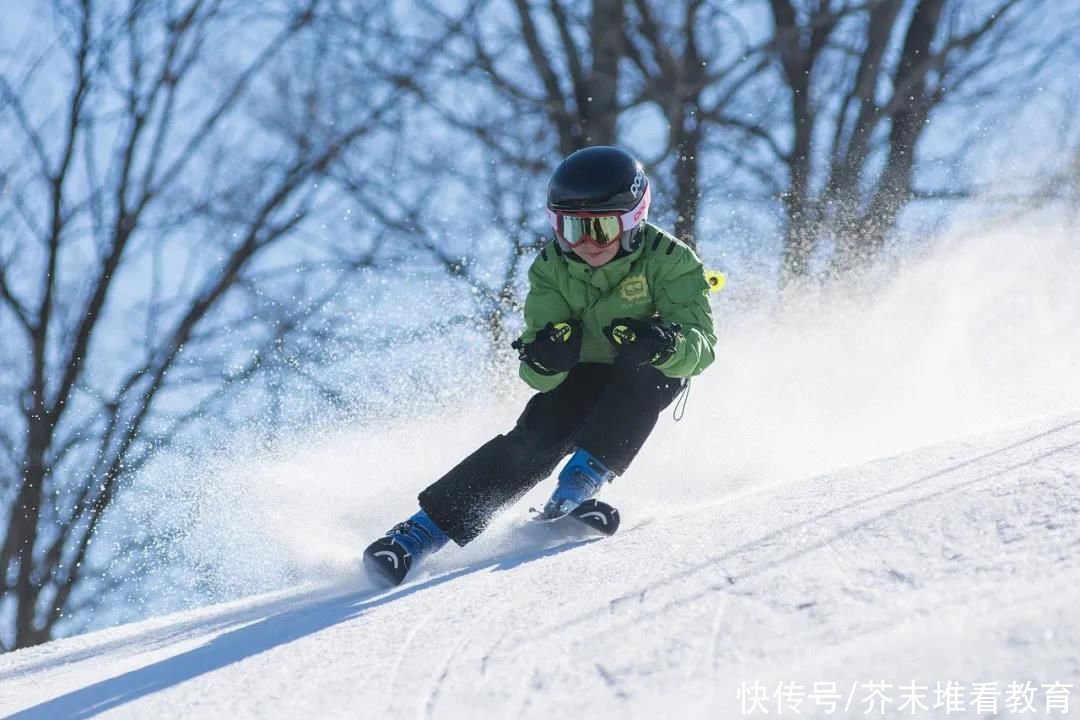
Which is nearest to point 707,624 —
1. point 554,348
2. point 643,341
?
point 643,341

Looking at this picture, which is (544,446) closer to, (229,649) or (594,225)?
(594,225)

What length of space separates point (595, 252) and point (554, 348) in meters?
0.40

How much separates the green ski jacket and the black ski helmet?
0.41ft

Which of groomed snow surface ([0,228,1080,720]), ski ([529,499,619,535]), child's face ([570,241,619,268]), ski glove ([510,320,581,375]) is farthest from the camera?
child's face ([570,241,619,268])

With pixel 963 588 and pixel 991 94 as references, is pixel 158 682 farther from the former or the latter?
pixel 991 94

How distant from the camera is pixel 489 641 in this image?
2.16 metres

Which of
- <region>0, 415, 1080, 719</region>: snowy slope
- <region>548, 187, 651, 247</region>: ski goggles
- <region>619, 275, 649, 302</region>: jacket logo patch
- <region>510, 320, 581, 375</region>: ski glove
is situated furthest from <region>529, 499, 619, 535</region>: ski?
<region>548, 187, 651, 247</region>: ski goggles

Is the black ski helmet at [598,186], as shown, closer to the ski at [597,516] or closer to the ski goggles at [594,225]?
the ski goggles at [594,225]

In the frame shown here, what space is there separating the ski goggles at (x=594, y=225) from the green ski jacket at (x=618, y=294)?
0.37 feet

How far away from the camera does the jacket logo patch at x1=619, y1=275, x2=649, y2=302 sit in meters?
3.86

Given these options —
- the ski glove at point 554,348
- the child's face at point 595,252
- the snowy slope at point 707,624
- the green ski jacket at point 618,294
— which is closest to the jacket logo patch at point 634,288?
the green ski jacket at point 618,294

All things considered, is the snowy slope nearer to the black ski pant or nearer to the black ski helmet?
the black ski pant

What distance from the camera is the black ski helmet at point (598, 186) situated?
3664 millimetres

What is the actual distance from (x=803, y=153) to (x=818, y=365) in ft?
22.3
